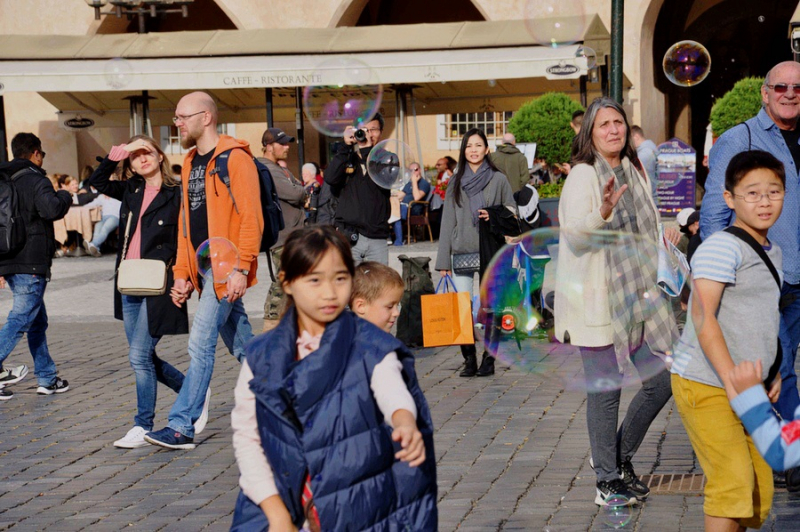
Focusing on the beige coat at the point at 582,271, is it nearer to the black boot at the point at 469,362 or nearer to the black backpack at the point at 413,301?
the black boot at the point at 469,362

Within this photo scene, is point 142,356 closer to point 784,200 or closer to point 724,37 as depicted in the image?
point 784,200

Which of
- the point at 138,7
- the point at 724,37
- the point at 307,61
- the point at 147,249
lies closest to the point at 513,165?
the point at 147,249

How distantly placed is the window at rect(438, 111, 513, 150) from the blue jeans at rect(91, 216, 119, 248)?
29.7 feet

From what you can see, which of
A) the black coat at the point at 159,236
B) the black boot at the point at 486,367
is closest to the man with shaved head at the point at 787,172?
the black coat at the point at 159,236

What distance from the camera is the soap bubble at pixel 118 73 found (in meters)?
19.0

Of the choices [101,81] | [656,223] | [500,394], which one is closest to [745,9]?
[101,81]

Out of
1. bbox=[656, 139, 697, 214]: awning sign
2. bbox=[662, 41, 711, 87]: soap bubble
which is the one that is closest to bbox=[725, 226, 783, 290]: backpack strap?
bbox=[662, 41, 711, 87]: soap bubble

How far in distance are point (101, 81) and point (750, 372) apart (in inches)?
692

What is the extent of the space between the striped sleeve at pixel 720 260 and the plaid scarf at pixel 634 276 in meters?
0.79

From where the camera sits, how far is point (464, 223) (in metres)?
8.52

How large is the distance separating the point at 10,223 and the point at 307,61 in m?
11.2

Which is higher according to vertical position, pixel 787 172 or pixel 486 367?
pixel 787 172

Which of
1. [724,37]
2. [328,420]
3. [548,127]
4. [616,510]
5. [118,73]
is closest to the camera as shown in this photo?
[328,420]

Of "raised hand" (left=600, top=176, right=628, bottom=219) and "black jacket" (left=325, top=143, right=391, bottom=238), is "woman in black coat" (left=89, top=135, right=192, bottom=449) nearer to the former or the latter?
"black jacket" (left=325, top=143, right=391, bottom=238)
